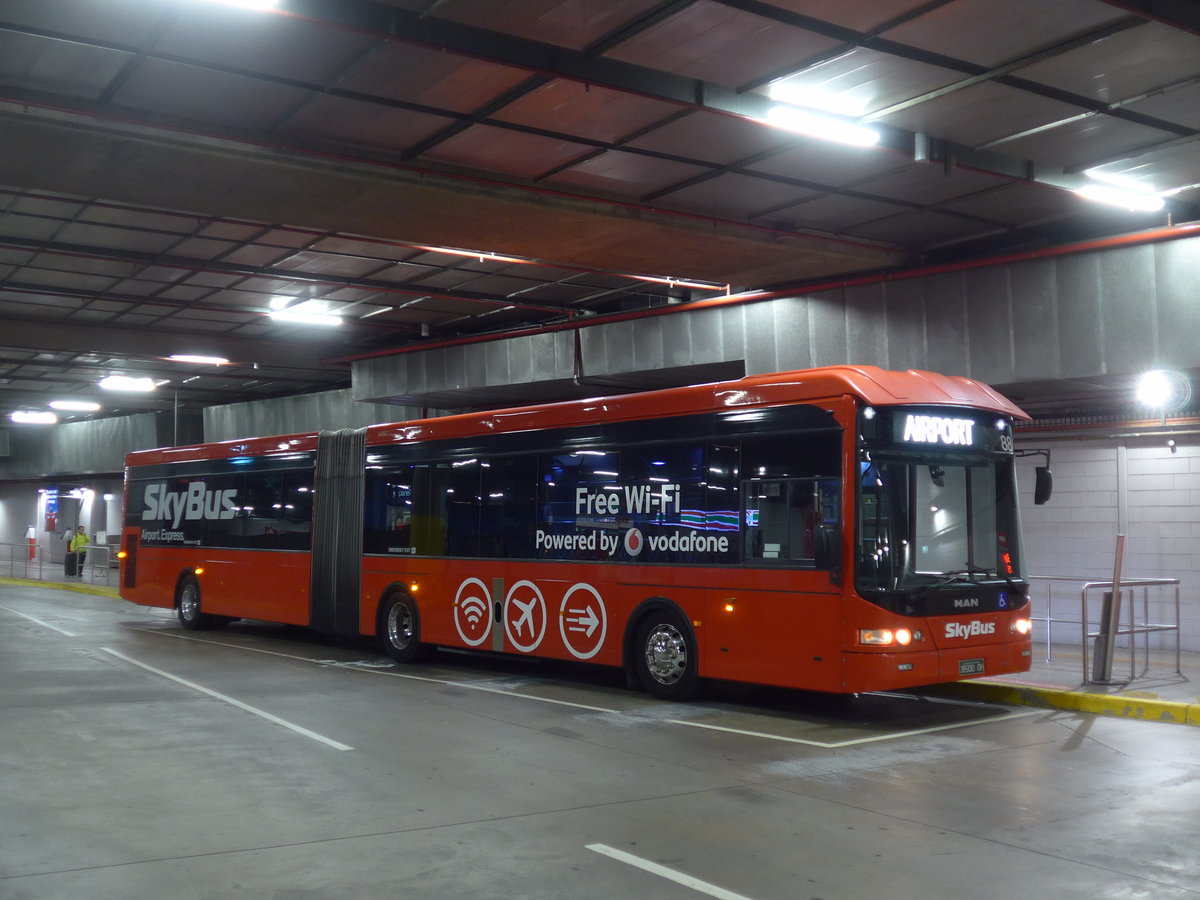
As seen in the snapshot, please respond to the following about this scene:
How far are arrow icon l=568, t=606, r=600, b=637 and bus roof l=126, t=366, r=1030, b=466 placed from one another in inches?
90.2

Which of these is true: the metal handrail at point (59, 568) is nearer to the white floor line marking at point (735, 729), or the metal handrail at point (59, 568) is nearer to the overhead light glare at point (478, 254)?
the overhead light glare at point (478, 254)

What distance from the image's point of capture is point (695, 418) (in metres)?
12.4

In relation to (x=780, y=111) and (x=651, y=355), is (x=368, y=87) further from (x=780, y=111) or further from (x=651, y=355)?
(x=651, y=355)

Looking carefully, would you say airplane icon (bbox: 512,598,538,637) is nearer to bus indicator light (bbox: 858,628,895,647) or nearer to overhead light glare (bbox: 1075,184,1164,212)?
bus indicator light (bbox: 858,628,895,647)

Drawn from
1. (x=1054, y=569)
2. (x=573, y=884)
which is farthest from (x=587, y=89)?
(x=1054, y=569)

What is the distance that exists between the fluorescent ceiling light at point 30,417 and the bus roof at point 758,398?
32663mm

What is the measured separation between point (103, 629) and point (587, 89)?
51.3 ft

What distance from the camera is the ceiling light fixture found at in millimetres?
32094

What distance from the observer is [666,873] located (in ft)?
20.4

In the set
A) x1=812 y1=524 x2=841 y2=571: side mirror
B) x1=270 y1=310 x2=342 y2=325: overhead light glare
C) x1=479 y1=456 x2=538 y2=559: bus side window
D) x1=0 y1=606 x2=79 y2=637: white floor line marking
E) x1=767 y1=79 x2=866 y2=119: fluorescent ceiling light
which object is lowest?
x1=0 y1=606 x2=79 y2=637: white floor line marking

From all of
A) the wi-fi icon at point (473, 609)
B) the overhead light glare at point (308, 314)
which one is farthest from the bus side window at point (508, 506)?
the overhead light glare at point (308, 314)

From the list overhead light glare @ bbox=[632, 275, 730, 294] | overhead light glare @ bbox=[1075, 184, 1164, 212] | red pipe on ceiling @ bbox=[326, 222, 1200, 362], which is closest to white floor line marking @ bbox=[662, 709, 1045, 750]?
red pipe on ceiling @ bbox=[326, 222, 1200, 362]

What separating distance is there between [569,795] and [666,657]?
182 inches

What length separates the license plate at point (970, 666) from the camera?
1115 cm
